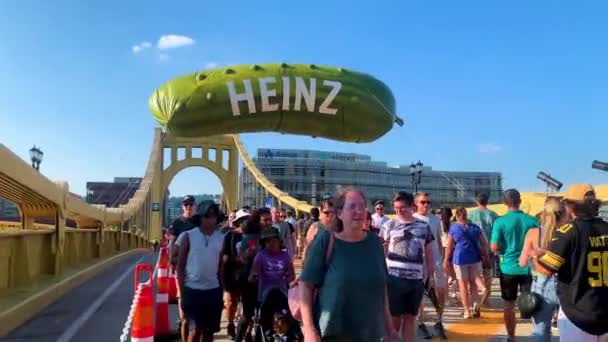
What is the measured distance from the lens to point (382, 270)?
9.53 feet

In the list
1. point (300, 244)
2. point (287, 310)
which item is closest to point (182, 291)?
point (287, 310)

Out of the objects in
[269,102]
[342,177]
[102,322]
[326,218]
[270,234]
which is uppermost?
[342,177]

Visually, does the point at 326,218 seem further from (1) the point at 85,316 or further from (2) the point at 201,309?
(1) the point at 85,316

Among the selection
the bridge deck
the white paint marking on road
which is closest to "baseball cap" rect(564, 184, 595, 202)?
the bridge deck

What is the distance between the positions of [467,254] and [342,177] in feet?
279

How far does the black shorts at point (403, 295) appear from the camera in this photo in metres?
4.77

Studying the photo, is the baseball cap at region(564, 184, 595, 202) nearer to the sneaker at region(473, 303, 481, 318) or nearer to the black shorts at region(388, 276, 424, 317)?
the black shorts at region(388, 276, 424, 317)

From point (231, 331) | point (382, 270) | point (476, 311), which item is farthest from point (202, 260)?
point (476, 311)

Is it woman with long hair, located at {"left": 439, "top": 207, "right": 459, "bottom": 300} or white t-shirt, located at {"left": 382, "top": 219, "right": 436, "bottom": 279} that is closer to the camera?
white t-shirt, located at {"left": 382, "top": 219, "right": 436, "bottom": 279}

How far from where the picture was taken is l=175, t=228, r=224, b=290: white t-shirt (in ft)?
15.5

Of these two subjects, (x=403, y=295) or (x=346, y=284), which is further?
(x=403, y=295)

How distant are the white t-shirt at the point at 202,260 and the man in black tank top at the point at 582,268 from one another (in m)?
2.59

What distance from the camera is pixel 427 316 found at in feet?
24.5

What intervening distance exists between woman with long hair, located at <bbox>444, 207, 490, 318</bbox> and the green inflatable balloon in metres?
1.83
